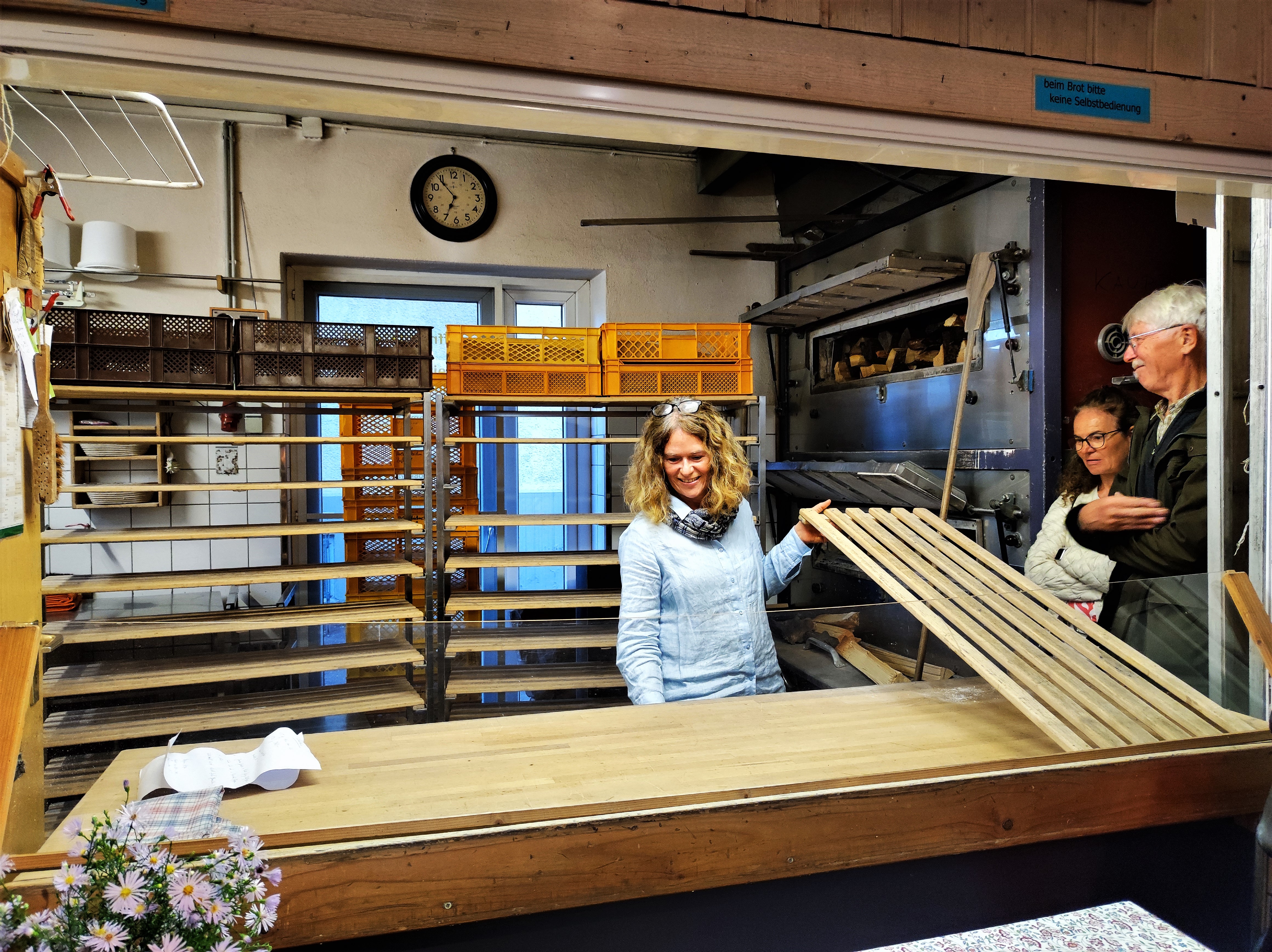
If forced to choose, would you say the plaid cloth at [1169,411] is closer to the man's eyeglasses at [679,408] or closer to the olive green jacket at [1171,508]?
the olive green jacket at [1171,508]

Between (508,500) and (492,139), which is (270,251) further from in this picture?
(508,500)

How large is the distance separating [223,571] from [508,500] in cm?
211

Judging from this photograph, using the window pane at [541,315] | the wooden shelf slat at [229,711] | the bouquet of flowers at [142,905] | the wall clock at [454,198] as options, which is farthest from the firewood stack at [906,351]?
the bouquet of flowers at [142,905]

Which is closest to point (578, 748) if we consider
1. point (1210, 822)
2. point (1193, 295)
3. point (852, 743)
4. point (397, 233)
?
point (852, 743)

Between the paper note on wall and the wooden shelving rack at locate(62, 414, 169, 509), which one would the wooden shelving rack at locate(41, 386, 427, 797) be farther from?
the paper note on wall

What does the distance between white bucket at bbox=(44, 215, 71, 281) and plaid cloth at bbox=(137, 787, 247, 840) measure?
4277 mm

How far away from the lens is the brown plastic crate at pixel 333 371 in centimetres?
350

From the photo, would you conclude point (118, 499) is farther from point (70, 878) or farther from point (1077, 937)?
point (1077, 937)

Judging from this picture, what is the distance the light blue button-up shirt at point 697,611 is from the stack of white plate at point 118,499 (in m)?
3.55

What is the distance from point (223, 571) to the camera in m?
3.51

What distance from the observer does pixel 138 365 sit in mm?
3369

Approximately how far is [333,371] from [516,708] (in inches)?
105

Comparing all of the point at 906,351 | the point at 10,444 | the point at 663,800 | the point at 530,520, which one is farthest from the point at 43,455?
the point at 906,351

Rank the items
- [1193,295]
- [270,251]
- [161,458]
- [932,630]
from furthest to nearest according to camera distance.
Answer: [270,251], [161,458], [1193,295], [932,630]
